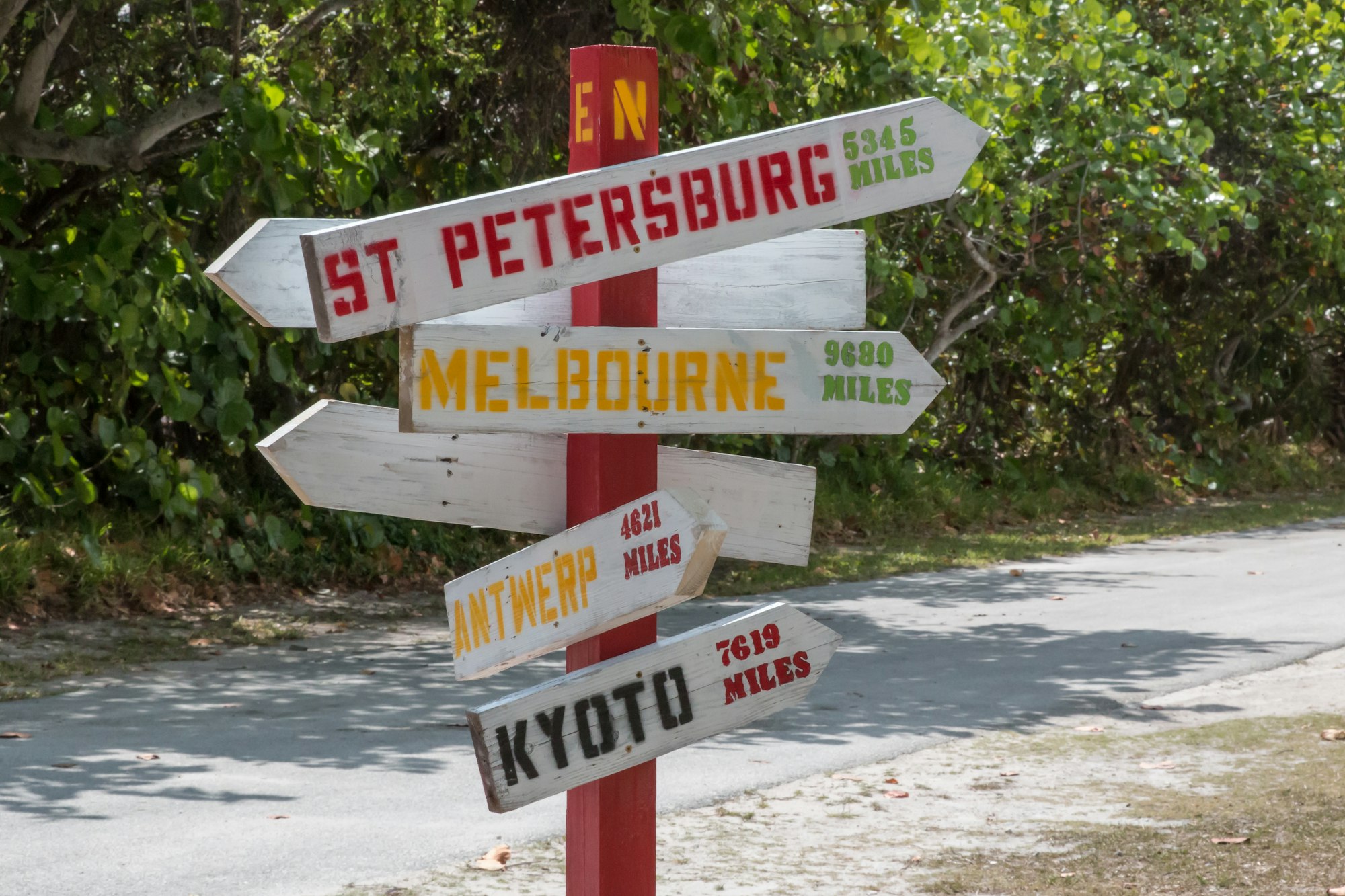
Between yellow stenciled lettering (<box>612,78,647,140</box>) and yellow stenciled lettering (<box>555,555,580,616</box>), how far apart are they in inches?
29.7

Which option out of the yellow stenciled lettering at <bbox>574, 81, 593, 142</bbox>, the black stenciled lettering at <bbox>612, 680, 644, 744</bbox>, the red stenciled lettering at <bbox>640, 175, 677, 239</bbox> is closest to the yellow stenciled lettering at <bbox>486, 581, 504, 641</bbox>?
the black stenciled lettering at <bbox>612, 680, 644, 744</bbox>

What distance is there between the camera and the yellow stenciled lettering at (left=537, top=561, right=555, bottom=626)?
2789mm

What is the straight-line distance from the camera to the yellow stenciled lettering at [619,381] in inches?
107

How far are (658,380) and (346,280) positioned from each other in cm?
58

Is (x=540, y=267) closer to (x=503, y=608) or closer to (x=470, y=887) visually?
(x=503, y=608)

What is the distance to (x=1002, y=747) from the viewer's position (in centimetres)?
681

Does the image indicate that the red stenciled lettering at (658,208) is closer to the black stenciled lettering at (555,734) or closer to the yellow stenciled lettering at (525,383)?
the yellow stenciled lettering at (525,383)

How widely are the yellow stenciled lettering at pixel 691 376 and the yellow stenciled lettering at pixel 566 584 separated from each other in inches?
13.1

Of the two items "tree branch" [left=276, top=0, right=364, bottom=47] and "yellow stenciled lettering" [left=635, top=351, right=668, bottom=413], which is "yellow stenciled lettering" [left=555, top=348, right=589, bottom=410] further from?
"tree branch" [left=276, top=0, right=364, bottom=47]

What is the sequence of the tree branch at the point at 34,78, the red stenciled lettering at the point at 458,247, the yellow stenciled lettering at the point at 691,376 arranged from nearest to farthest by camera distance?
the red stenciled lettering at the point at 458,247 → the yellow stenciled lettering at the point at 691,376 → the tree branch at the point at 34,78

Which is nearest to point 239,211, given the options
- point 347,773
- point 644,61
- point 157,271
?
point 157,271

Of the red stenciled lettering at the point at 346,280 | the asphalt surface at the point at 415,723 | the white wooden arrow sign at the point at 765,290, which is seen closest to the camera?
the red stenciled lettering at the point at 346,280

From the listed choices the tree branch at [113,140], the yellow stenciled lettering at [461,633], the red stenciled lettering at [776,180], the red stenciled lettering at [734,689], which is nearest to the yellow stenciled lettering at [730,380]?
the red stenciled lettering at [776,180]

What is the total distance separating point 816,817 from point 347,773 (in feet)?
6.20
